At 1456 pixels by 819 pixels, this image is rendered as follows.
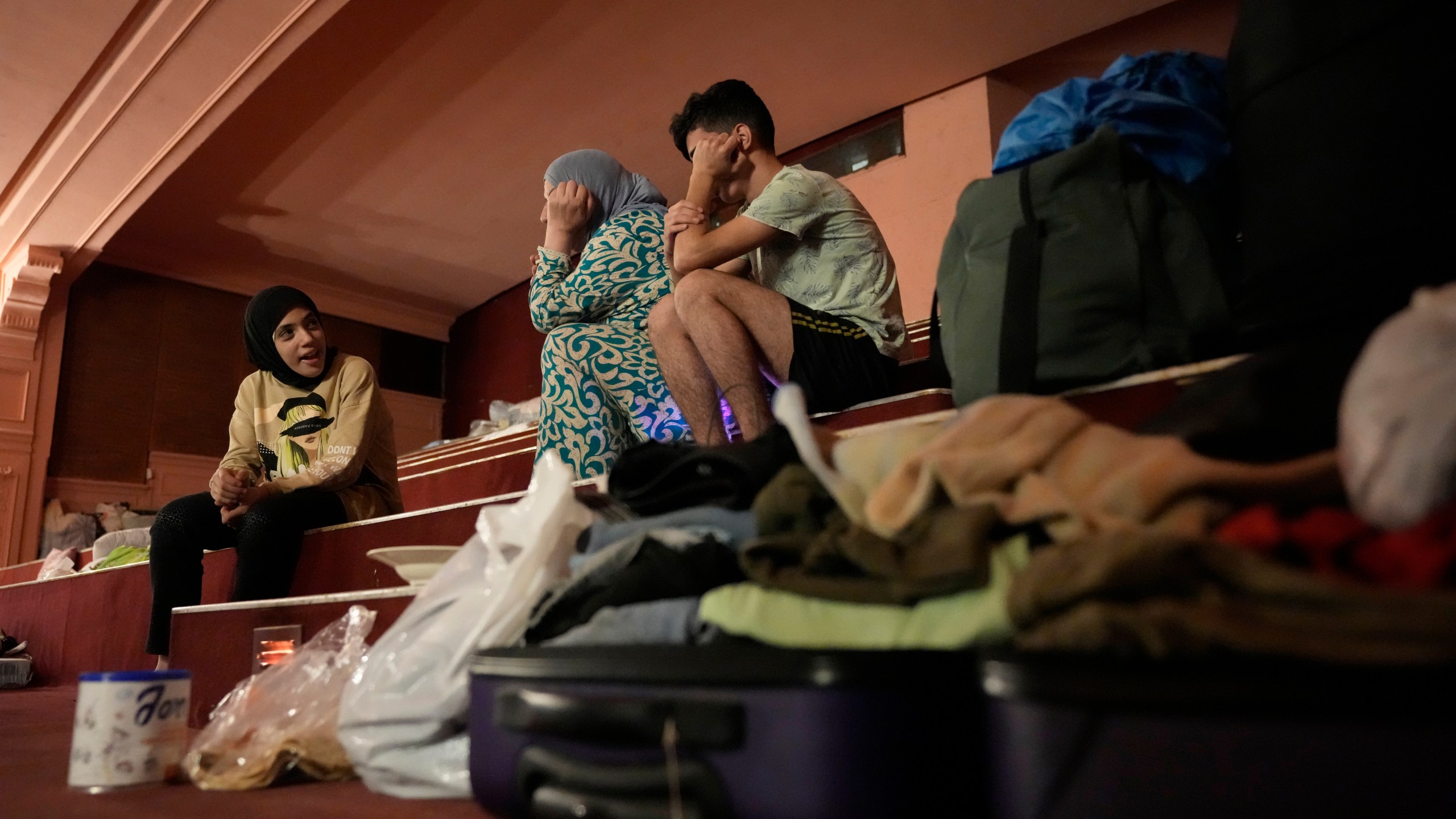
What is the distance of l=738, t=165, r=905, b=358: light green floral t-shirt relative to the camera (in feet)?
4.88

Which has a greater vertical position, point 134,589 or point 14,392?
point 14,392

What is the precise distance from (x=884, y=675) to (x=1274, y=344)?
500 millimetres

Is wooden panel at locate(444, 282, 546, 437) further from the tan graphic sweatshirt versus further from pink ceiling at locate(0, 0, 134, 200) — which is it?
the tan graphic sweatshirt

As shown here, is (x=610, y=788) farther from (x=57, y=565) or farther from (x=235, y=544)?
(x=57, y=565)

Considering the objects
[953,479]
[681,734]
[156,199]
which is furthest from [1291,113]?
[156,199]

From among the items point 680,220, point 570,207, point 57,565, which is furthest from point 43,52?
point 680,220

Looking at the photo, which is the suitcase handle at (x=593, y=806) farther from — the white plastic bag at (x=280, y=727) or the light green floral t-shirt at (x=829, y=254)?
the light green floral t-shirt at (x=829, y=254)

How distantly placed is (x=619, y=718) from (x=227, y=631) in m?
1.25

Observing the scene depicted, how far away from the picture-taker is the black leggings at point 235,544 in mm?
1789

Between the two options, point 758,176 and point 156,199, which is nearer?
point 758,176

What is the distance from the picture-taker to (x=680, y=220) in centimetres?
150

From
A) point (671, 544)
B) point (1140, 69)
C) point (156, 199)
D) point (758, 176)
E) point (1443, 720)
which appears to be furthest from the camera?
point (156, 199)

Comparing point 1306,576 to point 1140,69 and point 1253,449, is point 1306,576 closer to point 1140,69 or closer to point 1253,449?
point 1253,449

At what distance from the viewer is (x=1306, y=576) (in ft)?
1.46
